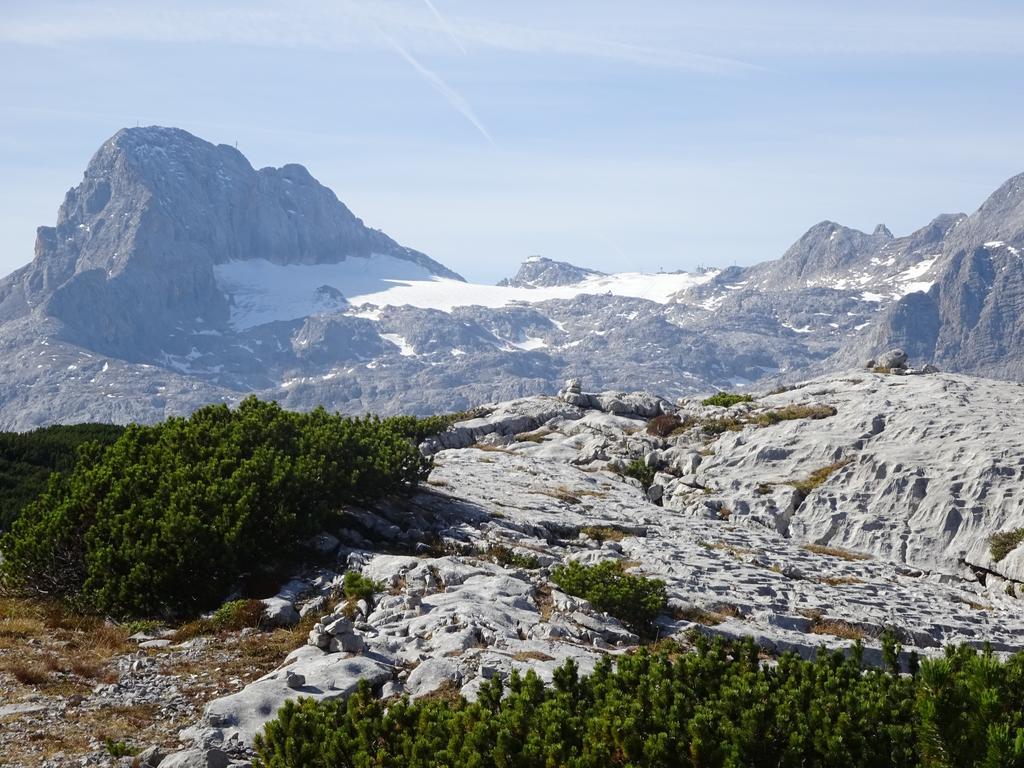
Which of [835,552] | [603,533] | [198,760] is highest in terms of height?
[198,760]

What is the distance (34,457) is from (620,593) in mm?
29084

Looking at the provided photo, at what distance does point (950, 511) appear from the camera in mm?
33906

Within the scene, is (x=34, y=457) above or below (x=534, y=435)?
above

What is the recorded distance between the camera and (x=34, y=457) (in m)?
39.1

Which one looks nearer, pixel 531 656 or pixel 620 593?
pixel 531 656

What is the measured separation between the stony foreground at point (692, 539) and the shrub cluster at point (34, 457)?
13.5 meters

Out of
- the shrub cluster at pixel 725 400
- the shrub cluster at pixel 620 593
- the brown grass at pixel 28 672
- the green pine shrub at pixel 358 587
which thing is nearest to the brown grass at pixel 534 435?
the shrub cluster at pixel 725 400

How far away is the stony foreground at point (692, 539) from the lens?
1666 cm

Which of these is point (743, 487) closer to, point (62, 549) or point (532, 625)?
point (532, 625)

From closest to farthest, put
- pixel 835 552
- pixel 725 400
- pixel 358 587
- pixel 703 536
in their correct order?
pixel 358 587
pixel 703 536
pixel 835 552
pixel 725 400

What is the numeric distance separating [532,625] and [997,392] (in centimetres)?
3611

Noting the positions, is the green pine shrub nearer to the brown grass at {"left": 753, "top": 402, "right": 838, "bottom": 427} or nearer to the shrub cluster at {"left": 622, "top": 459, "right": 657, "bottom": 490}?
the shrub cluster at {"left": 622, "top": 459, "right": 657, "bottom": 490}

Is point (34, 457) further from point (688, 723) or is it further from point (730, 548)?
point (688, 723)

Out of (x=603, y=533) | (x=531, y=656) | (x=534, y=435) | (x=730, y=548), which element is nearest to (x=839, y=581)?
(x=730, y=548)
